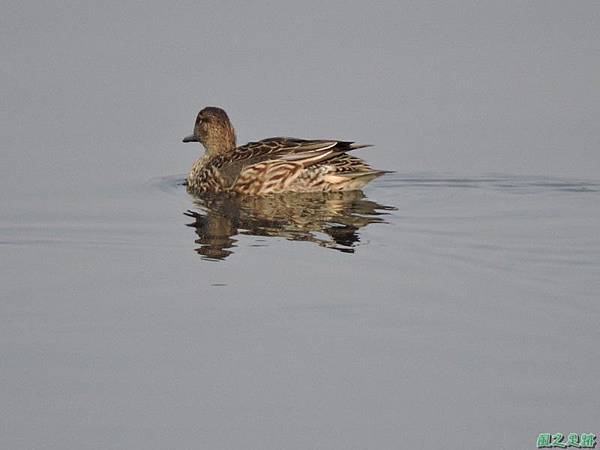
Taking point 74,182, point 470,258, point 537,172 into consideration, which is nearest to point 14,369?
point 470,258

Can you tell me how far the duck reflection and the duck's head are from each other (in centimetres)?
112

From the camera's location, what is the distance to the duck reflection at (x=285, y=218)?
9.95 m

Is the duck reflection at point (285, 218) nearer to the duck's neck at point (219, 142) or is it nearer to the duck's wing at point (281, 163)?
the duck's wing at point (281, 163)

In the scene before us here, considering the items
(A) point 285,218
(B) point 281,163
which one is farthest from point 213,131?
(A) point 285,218

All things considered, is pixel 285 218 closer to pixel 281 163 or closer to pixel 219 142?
pixel 281 163

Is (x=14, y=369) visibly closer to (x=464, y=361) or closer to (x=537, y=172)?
(x=464, y=361)

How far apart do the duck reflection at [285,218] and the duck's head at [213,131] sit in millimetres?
1116

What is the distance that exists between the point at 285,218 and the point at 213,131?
2.75 meters

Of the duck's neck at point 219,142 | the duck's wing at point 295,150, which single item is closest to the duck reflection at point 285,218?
the duck's wing at point 295,150

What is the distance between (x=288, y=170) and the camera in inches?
494

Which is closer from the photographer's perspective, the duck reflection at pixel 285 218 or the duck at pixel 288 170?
the duck reflection at pixel 285 218

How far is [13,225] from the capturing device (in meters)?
10.4

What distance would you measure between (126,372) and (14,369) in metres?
0.60

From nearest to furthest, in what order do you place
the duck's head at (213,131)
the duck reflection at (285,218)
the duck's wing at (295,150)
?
the duck reflection at (285,218) → the duck's wing at (295,150) → the duck's head at (213,131)
